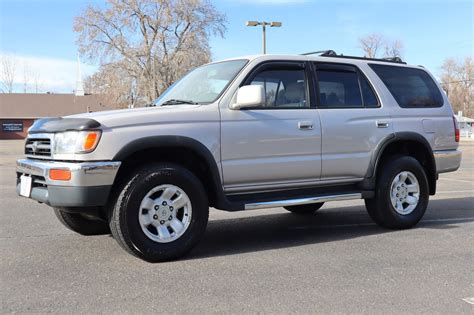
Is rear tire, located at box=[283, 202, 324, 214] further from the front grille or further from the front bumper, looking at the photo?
the front grille

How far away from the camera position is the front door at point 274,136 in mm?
5156

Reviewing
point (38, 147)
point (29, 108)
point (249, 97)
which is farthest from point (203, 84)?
point (29, 108)

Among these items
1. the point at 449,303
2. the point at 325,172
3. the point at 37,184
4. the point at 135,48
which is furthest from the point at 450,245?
the point at 135,48

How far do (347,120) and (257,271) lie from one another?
2255mm

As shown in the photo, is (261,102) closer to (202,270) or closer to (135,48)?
(202,270)

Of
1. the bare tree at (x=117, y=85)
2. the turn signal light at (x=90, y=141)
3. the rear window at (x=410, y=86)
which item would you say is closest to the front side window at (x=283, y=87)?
the rear window at (x=410, y=86)

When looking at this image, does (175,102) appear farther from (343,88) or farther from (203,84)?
(343,88)

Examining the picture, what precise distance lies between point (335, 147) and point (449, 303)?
2355 mm

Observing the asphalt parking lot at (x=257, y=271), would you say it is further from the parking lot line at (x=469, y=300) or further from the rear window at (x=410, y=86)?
the rear window at (x=410, y=86)

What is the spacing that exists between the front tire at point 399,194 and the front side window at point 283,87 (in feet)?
4.70

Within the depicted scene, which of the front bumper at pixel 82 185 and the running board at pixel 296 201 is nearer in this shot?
the front bumper at pixel 82 185

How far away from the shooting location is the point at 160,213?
4.80 metres

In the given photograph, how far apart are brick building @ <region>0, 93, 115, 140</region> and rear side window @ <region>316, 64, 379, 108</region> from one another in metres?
59.1

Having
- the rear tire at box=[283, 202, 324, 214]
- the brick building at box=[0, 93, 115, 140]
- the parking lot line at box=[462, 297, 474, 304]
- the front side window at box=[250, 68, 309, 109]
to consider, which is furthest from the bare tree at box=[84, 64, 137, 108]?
the parking lot line at box=[462, 297, 474, 304]
